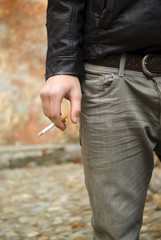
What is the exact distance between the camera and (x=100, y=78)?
1.26 m

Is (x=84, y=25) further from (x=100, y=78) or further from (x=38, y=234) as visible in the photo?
(x=38, y=234)

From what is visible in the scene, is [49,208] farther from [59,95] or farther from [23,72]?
[23,72]

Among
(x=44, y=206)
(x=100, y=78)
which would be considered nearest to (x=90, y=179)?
(x=100, y=78)

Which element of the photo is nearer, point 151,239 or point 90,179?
point 90,179

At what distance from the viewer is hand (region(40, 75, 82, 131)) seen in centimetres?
120

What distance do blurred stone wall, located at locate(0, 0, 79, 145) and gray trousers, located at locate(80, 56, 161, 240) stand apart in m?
4.52

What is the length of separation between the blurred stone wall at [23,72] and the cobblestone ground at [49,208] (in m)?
0.86

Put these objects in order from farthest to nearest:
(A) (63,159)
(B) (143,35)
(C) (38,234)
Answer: (A) (63,159) → (C) (38,234) → (B) (143,35)

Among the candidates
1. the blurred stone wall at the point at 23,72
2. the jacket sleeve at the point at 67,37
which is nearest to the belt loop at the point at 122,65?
the jacket sleeve at the point at 67,37

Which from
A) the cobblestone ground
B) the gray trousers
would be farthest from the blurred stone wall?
the gray trousers

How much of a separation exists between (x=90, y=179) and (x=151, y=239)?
134 cm

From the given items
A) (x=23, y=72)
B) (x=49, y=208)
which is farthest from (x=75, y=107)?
(x=23, y=72)

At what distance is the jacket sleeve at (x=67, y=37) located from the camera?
1246 mm

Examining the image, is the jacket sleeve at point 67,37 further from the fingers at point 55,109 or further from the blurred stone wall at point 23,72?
the blurred stone wall at point 23,72
